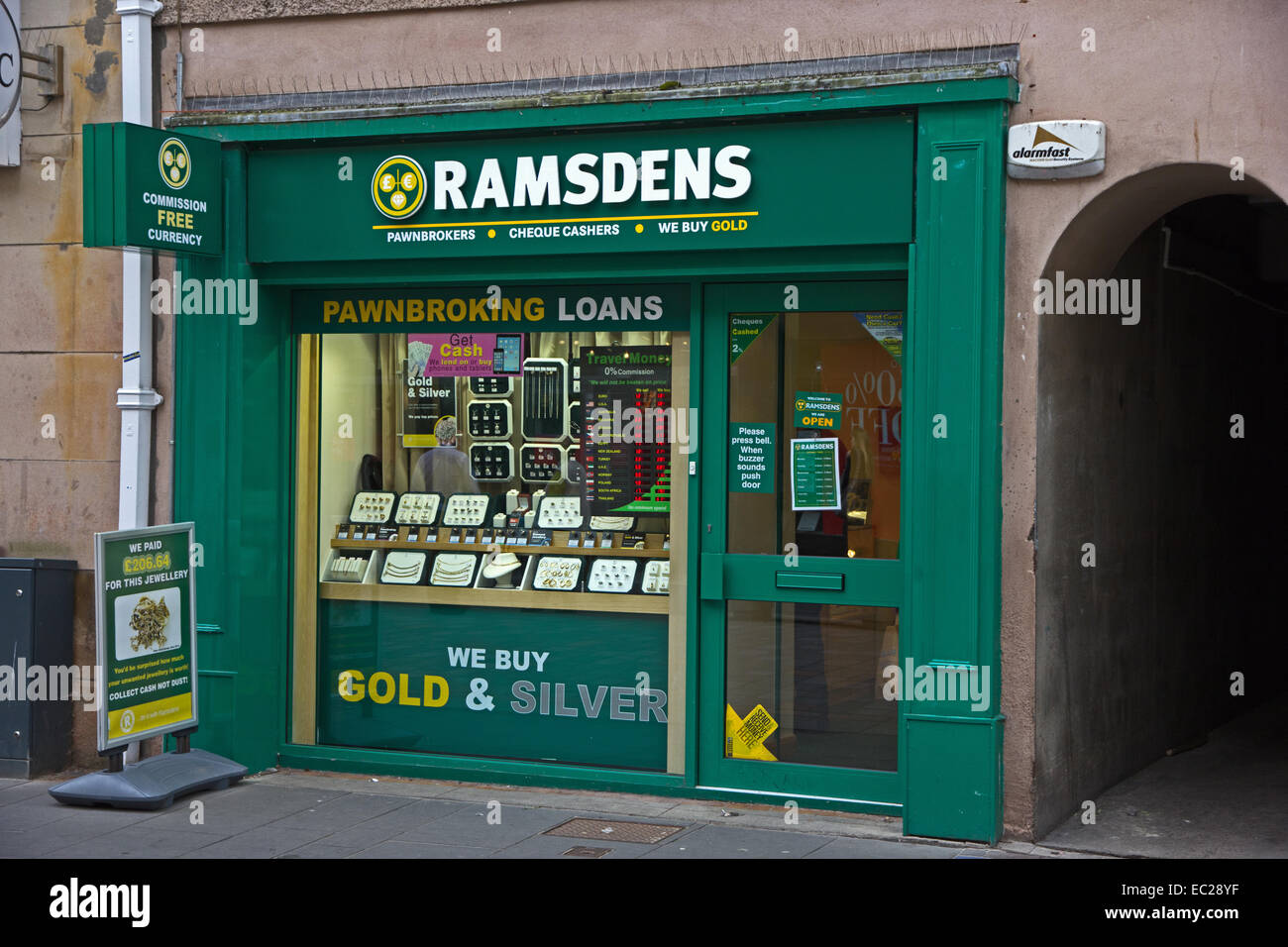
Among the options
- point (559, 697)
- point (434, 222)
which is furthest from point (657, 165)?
point (559, 697)

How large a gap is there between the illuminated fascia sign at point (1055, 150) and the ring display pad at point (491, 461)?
3066 mm

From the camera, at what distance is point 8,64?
782cm

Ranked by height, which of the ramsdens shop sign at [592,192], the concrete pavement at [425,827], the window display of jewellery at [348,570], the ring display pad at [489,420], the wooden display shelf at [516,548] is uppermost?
the ramsdens shop sign at [592,192]

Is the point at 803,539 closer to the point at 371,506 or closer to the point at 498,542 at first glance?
the point at 498,542

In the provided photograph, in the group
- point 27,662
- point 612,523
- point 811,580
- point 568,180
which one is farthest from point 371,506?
point 811,580

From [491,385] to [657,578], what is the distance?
1.41 m

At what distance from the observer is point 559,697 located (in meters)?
7.66

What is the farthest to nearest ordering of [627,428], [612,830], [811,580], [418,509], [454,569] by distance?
[418,509], [454,569], [627,428], [811,580], [612,830]

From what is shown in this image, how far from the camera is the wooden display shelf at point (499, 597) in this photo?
7547 mm

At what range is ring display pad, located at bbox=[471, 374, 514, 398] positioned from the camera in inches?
308

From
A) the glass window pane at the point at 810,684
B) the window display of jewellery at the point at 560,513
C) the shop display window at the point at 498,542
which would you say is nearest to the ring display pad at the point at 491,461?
the shop display window at the point at 498,542

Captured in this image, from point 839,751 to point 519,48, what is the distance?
3929mm

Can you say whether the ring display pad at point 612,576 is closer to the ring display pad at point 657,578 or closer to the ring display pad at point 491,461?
the ring display pad at point 657,578

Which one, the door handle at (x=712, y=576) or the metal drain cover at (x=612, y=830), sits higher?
the door handle at (x=712, y=576)
